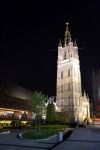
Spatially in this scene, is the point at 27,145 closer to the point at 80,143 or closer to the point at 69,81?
the point at 80,143

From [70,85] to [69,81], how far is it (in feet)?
8.56

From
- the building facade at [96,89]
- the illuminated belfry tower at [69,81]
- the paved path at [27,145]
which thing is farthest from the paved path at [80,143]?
the building facade at [96,89]

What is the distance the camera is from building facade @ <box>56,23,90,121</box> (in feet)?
346

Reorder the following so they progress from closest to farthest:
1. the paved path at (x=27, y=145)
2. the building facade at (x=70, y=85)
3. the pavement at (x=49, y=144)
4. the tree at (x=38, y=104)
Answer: the paved path at (x=27, y=145) < the pavement at (x=49, y=144) < the tree at (x=38, y=104) < the building facade at (x=70, y=85)

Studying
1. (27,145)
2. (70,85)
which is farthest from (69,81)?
(27,145)

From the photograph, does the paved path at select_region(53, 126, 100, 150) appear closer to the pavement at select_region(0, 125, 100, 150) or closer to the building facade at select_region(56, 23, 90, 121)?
the pavement at select_region(0, 125, 100, 150)

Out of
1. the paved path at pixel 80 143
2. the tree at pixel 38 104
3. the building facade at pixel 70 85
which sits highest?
the building facade at pixel 70 85

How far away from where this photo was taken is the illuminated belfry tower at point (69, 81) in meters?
106

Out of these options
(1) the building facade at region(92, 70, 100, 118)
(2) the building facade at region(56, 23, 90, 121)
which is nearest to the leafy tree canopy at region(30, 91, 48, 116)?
(2) the building facade at region(56, 23, 90, 121)

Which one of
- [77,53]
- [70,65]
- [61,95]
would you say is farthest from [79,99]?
[77,53]

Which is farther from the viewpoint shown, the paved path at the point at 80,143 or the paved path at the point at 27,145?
the paved path at the point at 80,143

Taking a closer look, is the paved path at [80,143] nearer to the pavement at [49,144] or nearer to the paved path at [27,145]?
the pavement at [49,144]

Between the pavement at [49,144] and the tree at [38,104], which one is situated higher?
the tree at [38,104]

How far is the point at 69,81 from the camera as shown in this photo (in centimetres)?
11231
